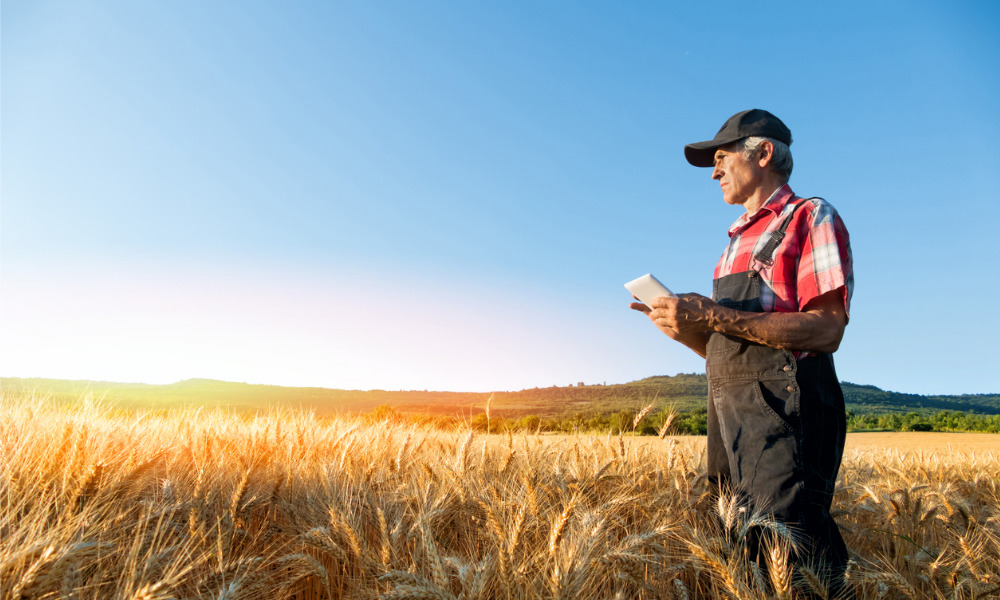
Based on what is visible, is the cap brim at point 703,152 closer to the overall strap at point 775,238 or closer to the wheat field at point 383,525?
the overall strap at point 775,238

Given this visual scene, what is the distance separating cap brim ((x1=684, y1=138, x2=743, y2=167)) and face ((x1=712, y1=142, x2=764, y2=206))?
0.18 ft

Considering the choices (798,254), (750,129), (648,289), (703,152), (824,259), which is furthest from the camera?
(703,152)

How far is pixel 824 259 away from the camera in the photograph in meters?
2.18

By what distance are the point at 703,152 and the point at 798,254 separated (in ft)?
3.16

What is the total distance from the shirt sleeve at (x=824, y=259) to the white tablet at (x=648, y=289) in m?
0.56

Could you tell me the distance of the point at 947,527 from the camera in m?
3.41

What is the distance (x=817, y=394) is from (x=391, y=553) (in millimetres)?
1905

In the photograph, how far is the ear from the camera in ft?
8.72

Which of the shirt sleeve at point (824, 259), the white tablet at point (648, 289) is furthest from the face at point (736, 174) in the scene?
the white tablet at point (648, 289)

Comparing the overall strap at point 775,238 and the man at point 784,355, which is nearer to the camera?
the man at point 784,355

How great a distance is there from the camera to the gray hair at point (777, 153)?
2674 mm

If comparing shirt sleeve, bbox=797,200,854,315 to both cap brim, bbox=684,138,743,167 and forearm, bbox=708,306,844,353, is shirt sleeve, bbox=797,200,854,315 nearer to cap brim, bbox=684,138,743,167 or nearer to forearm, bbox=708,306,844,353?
forearm, bbox=708,306,844,353

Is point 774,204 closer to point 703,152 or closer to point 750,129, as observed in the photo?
point 750,129

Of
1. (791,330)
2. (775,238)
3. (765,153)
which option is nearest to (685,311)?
(791,330)
